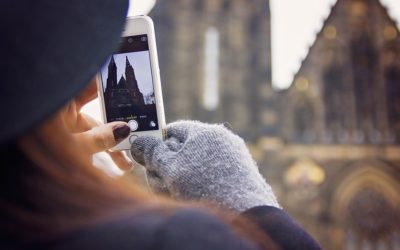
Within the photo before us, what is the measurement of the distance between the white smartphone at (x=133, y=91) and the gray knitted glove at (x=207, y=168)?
0.23 feet

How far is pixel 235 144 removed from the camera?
2.89 feet

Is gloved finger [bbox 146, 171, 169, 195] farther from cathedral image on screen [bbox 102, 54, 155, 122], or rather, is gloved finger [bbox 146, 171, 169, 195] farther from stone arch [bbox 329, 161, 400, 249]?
stone arch [bbox 329, 161, 400, 249]

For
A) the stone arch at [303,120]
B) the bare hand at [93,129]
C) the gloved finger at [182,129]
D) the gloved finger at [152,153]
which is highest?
the bare hand at [93,129]

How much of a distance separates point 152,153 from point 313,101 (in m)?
10.9

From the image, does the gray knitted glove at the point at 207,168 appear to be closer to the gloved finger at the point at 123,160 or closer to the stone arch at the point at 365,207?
the gloved finger at the point at 123,160

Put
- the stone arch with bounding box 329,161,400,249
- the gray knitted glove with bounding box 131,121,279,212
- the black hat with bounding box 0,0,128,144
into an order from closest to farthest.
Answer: the black hat with bounding box 0,0,128,144 → the gray knitted glove with bounding box 131,121,279,212 → the stone arch with bounding box 329,161,400,249

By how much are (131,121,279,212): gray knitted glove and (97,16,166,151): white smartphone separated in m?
0.07

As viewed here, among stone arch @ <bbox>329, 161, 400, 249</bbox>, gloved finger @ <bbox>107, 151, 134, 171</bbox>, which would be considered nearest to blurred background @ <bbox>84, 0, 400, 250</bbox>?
stone arch @ <bbox>329, 161, 400, 249</bbox>

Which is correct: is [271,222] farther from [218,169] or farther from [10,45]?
[10,45]

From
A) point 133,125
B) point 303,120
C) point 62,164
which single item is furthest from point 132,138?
point 303,120

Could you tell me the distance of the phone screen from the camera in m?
0.96

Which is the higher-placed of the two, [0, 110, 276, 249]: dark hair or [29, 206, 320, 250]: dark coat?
[0, 110, 276, 249]: dark hair

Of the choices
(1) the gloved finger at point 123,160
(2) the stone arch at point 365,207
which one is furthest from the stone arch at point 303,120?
(1) the gloved finger at point 123,160

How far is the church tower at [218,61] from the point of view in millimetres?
11125
